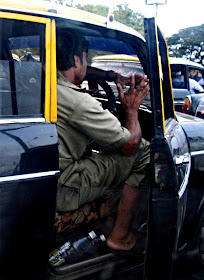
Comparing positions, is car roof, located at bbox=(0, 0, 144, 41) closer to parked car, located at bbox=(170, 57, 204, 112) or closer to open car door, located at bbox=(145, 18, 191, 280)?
open car door, located at bbox=(145, 18, 191, 280)

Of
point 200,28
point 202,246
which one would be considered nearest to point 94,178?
point 202,246

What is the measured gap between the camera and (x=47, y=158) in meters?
1.68

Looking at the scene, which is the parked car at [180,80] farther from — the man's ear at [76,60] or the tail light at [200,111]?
the man's ear at [76,60]

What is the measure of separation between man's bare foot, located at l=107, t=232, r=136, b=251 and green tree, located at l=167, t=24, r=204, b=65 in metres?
17.3

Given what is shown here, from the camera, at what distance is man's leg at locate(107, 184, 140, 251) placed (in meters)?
2.28

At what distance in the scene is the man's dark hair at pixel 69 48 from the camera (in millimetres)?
1979

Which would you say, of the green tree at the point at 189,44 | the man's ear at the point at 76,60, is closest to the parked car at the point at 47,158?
the man's ear at the point at 76,60

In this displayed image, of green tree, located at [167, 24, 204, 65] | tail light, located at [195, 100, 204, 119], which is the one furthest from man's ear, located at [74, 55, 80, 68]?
green tree, located at [167, 24, 204, 65]

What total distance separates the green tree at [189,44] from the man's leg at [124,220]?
56.7 feet

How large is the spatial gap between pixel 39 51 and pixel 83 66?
45 centimetres

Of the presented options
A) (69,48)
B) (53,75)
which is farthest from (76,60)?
(53,75)

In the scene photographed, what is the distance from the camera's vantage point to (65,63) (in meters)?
2.09

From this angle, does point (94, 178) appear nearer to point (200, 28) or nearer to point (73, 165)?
point (73, 165)

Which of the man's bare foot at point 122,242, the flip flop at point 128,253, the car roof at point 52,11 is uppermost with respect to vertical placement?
the car roof at point 52,11
